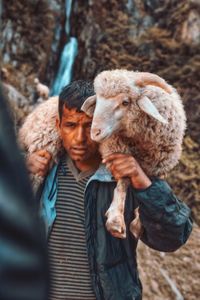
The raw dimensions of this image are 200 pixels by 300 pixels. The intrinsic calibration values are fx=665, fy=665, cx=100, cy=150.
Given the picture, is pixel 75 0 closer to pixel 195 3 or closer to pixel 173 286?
pixel 195 3

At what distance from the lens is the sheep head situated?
2582 millimetres

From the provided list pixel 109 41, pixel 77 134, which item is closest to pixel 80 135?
pixel 77 134

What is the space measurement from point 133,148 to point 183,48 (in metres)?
7.13

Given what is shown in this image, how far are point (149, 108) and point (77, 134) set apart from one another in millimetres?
345

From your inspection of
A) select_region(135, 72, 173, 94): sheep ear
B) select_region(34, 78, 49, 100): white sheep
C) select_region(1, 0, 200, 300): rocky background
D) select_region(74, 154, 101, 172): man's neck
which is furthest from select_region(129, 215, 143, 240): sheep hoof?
select_region(34, 78, 49, 100): white sheep

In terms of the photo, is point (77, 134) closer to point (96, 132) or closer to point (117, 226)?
point (96, 132)

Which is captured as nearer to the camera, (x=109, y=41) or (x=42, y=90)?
(x=42, y=90)

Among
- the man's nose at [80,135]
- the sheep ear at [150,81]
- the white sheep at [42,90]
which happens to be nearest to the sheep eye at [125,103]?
the sheep ear at [150,81]

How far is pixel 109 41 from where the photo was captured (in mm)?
9867

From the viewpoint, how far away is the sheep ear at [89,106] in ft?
8.80

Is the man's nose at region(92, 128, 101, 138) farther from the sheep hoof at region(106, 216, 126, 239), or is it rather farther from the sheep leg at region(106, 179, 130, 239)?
the sheep hoof at region(106, 216, 126, 239)

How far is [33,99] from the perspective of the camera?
8.55 meters

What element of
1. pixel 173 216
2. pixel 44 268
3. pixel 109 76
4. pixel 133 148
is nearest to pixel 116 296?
pixel 173 216

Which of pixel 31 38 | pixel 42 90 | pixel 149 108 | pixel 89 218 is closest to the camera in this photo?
pixel 149 108
